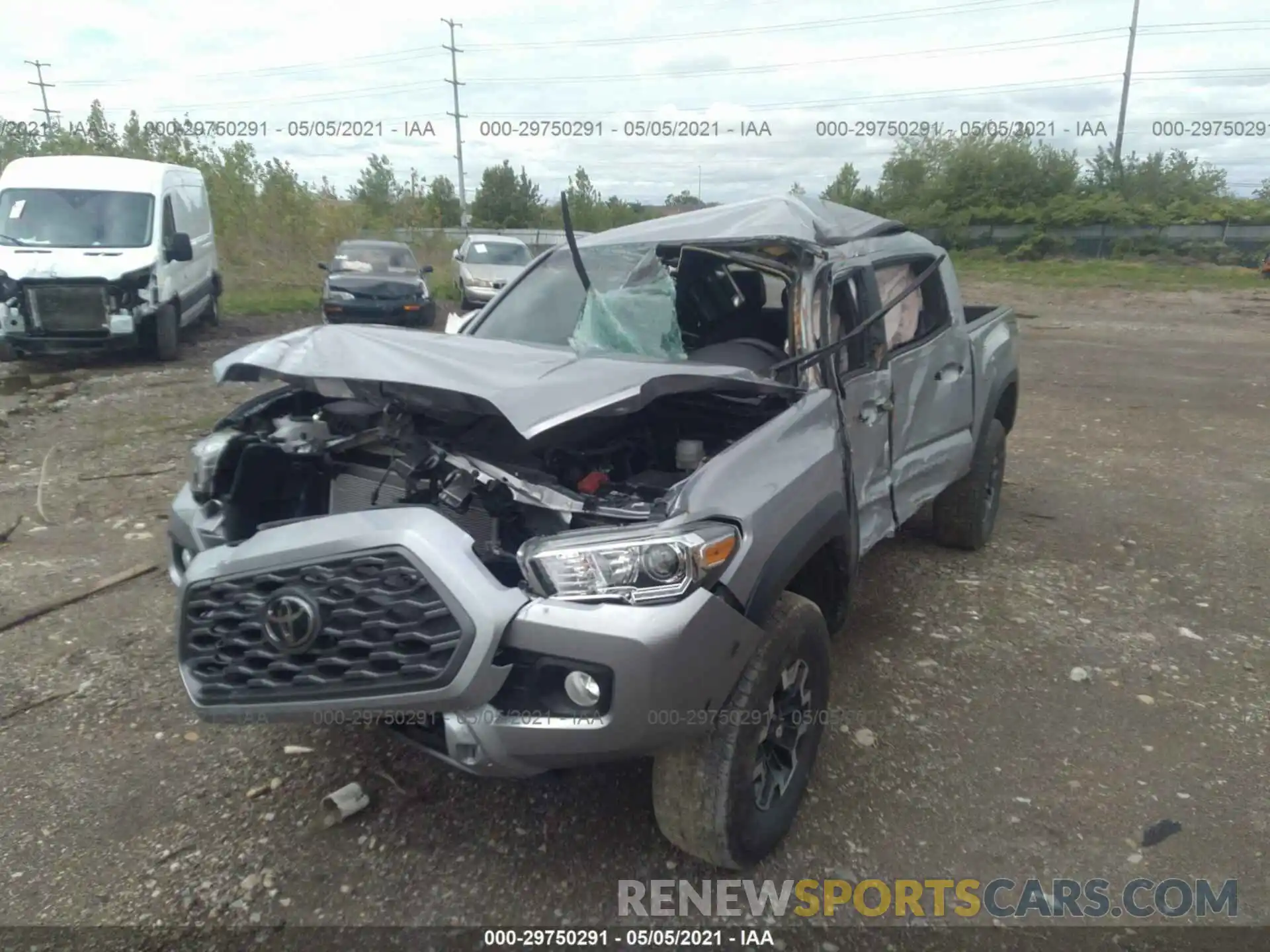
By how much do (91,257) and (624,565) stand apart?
10.1 m

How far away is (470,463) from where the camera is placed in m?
2.59

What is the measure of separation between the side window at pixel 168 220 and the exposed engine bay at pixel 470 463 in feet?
29.8

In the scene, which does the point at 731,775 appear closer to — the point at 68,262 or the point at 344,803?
the point at 344,803

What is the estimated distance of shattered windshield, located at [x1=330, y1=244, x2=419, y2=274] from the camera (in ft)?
47.5

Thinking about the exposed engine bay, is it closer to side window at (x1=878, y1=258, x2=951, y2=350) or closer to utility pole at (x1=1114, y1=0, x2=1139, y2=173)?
side window at (x1=878, y1=258, x2=951, y2=350)

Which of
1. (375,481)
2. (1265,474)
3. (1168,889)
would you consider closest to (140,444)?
(375,481)

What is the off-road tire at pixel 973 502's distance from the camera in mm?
4836

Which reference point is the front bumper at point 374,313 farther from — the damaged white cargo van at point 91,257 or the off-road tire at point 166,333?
the off-road tire at point 166,333

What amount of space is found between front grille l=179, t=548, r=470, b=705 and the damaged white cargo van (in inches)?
353

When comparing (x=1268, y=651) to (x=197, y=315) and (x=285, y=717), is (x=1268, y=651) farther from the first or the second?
(x=197, y=315)

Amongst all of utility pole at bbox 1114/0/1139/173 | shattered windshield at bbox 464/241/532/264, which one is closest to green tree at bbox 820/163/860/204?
utility pole at bbox 1114/0/1139/173

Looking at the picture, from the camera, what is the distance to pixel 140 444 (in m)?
7.13

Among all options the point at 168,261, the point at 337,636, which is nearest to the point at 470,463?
the point at 337,636

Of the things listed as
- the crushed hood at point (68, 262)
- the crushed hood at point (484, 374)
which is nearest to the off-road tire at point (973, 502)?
the crushed hood at point (484, 374)
